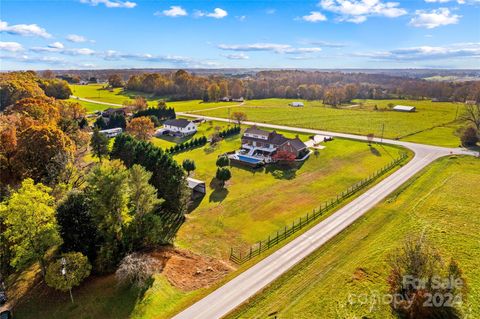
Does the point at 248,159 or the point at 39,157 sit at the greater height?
the point at 39,157

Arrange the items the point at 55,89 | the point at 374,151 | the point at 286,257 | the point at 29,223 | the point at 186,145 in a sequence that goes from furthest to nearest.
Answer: the point at 55,89 → the point at 186,145 → the point at 374,151 → the point at 286,257 → the point at 29,223

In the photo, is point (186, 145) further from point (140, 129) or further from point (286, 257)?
point (286, 257)

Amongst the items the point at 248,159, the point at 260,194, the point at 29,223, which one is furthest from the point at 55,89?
the point at 29,223

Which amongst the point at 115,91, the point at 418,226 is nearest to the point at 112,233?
the point at 418,226

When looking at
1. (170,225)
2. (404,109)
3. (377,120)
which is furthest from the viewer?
(404,109)

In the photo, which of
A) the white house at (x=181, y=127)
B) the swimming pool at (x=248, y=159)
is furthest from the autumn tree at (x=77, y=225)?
the white house at (x=181, y=127)

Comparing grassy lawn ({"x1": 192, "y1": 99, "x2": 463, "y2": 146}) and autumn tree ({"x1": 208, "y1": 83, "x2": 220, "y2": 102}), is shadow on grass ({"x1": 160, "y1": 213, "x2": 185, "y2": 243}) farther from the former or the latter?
autumn tree ({"x1": 208, "y1": 83, "x2": 220, "y2": 102})

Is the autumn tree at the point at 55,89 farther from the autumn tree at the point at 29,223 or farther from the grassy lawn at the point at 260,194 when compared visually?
the autumn tree at the point at 29,223

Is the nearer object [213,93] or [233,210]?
[233,210]
